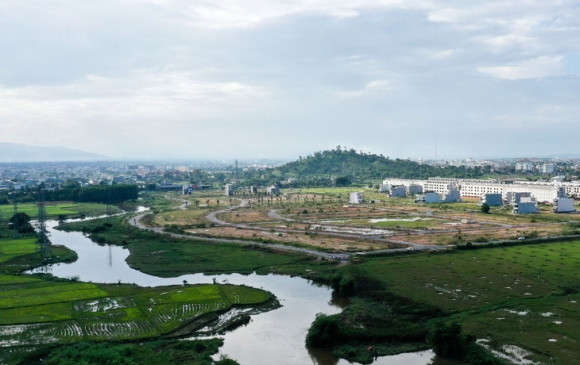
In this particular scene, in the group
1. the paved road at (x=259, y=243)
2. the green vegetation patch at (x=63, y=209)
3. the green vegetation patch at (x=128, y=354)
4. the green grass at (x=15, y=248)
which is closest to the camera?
the green vegetation patch at (x=128, y=354)

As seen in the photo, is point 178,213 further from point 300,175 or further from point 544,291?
point 300,175

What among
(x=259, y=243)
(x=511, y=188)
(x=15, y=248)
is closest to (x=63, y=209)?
(x=15, y=248)

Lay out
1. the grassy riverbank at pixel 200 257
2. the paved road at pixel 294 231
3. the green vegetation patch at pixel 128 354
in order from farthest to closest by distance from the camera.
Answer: the paved road at pixel 294 231
the grassy riverbank at pixel 200 257
the green vegetation patch at pixel 128 354

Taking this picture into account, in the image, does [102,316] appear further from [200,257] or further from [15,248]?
[15,248]

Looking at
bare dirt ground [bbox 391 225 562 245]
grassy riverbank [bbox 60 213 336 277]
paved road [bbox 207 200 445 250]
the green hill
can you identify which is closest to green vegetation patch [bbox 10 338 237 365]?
grassy riverbank [bbox 60 213 336 277]

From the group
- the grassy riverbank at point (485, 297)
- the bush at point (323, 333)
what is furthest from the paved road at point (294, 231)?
the bush at point (323, 333)

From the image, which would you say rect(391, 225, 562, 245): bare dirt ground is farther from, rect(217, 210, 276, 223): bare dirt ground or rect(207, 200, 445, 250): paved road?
rect(217, 210, 276, 223): bare dirt ground

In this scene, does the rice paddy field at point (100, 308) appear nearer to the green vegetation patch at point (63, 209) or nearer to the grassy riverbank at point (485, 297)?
the grassy riverbank at point (485, 297)
